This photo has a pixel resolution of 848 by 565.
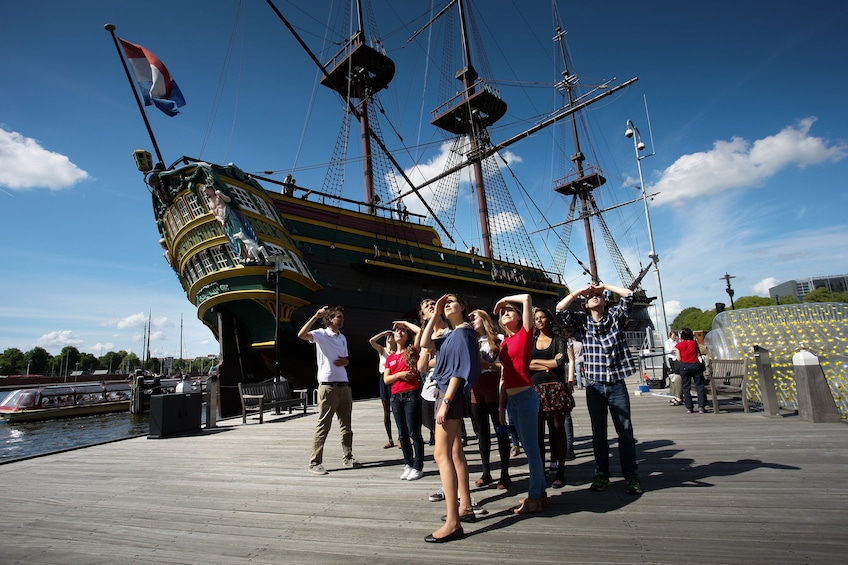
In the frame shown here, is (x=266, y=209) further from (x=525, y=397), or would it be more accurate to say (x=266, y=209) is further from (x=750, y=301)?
(x=750, y=301)

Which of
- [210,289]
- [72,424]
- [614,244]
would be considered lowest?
[72,424]

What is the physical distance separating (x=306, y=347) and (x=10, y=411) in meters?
19.5

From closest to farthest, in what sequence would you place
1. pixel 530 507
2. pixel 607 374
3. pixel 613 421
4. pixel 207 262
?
1. pixel 530 507
2. pixel 613 421
3. pixel 607 374
4. pixel 207 262

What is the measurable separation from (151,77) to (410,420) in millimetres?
12647

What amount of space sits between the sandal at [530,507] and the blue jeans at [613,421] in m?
0.73

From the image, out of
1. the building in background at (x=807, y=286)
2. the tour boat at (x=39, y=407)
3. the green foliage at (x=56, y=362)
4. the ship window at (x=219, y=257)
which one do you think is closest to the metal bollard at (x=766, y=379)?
the ship window at (x=219, y=257)

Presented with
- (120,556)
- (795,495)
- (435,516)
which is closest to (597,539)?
(435,516)

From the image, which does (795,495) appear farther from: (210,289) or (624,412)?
(210,289)

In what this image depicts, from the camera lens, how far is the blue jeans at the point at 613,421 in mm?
3352

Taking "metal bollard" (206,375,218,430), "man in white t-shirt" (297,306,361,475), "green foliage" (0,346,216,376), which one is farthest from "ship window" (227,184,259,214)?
"green foliage" (0,346,216,376)

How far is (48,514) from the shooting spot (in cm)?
349

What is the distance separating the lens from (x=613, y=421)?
3275 mm

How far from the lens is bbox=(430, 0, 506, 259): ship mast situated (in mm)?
28266

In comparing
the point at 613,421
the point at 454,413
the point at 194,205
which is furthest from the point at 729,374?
the point at 194,205
